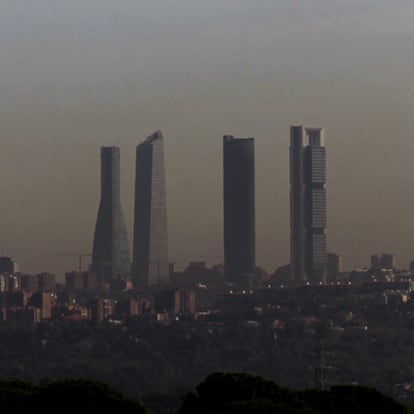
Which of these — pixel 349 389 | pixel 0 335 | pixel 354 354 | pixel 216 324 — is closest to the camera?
pixel 349 389

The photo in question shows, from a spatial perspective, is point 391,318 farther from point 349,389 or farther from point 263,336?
point 349,389

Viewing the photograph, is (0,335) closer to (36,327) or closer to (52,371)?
(36,327)

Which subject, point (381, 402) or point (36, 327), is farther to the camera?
point (36, 327)

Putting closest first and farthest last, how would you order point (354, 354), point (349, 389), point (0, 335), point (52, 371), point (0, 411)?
point (0, 411) → point (349, 389) → point (52, 371) → point (354, 354) → point (0, 335)

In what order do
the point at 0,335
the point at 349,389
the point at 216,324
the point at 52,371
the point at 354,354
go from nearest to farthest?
the point at 349,389 → the point at 52,371 → the point at 354,354 → the point at 0,335 → the point at 216,324

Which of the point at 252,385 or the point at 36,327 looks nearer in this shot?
the point at 252,385

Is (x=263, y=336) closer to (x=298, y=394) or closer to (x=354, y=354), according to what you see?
(x=354, y=354)

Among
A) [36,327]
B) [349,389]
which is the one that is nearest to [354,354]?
[36,327]


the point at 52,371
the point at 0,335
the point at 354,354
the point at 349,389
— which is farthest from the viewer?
the point at 0,335

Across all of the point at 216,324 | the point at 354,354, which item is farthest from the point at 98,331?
the point at 354,354
